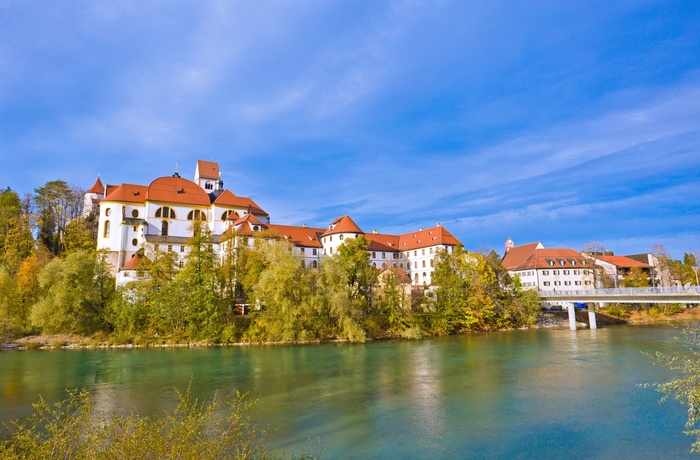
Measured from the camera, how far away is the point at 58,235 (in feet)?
Answer: 183

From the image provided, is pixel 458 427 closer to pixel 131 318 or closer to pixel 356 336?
pixel 356 336

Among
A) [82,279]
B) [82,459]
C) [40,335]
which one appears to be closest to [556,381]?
[82,459]

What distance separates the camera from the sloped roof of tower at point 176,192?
2115 inches

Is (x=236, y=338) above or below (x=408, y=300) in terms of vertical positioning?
below

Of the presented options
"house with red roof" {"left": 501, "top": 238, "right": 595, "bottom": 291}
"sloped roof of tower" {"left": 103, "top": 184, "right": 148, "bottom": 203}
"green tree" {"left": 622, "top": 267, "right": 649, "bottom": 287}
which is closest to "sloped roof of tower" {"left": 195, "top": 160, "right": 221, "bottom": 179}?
"sloped roof of tower" {"left": 103, "top": 184, "right": 148, "bottom": 203}

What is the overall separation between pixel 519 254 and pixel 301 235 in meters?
38.8

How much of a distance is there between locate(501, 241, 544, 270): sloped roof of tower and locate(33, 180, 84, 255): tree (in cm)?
6369

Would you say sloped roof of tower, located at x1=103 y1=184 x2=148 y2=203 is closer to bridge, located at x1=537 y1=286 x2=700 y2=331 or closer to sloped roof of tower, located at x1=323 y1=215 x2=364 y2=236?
sloped roof of tower, located at x1=323 y1=215 x2=364 y2=236

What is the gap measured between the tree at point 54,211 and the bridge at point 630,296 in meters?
58.9

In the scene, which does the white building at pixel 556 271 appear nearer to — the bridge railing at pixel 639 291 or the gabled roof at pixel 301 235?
the bridge railing at pixel 639 291

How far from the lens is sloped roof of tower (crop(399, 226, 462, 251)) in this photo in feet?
202

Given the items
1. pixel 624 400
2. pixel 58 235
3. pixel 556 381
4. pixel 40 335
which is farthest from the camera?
pixel 58 235

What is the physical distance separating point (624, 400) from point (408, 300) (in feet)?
92.3

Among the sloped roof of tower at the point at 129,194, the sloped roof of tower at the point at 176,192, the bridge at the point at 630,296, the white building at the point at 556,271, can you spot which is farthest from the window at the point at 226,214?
the white building at the point at 556,271
